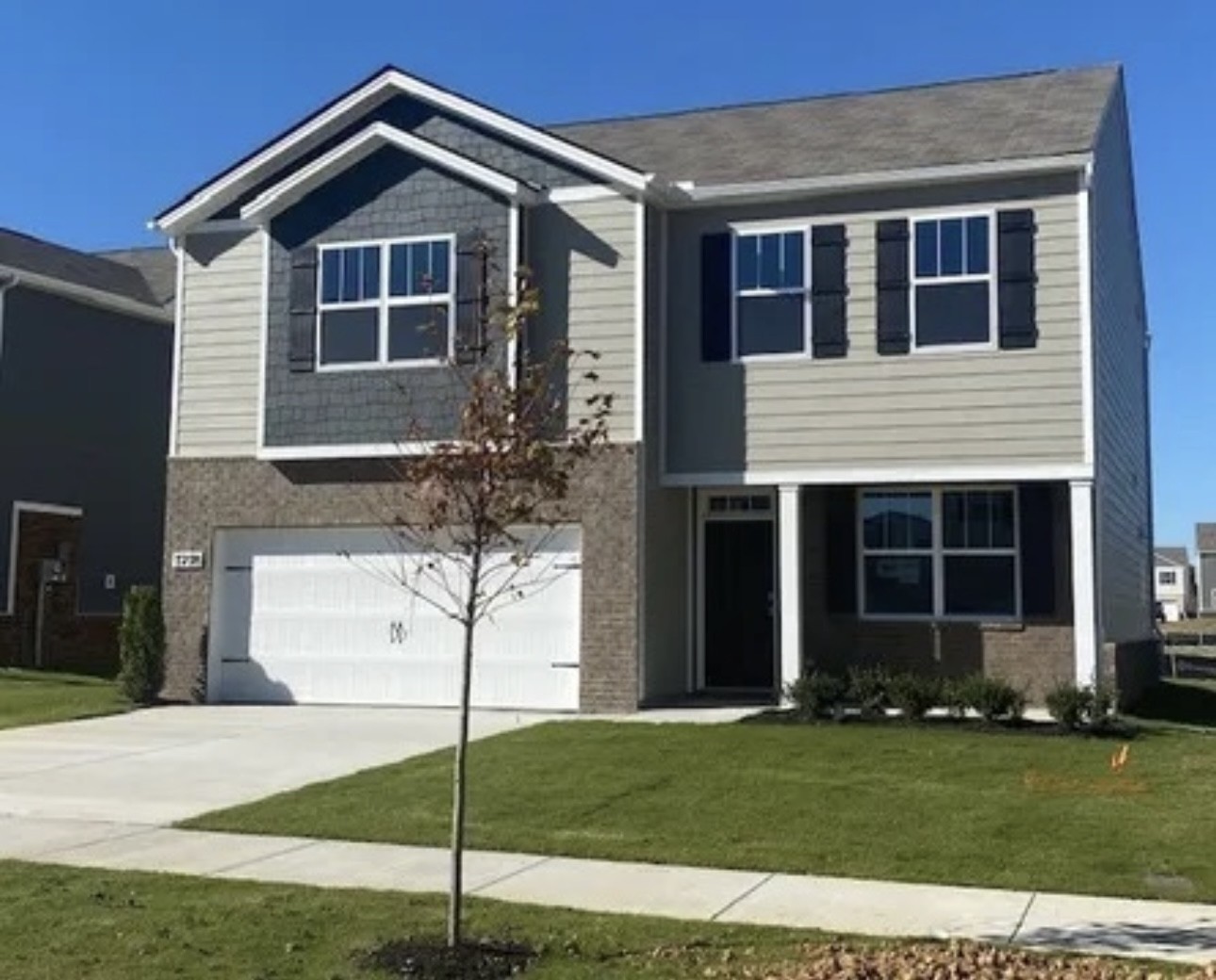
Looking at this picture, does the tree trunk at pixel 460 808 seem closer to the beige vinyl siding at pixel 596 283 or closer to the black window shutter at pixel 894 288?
the beige vinyl siding at pixel 596 283

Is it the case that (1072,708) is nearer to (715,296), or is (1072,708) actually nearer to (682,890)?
(715,296)

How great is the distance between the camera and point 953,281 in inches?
664

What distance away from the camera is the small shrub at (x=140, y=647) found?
1881cm

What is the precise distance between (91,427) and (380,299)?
1093 cm

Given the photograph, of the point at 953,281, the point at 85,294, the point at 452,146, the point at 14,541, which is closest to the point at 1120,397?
the point at 953,281

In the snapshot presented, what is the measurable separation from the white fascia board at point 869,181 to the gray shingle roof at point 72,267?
44.0 ft

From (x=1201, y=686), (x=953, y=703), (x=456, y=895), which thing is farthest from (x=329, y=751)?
(x=1201, y=686)

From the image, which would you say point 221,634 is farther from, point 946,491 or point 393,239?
point 946,491

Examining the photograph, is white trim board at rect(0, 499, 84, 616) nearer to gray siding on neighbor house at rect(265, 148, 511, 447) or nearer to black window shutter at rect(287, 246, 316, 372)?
gray siding on neighbor house at rect(265, 148, 511, 447)

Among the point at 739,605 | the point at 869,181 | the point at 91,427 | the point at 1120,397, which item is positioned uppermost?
the point at 869,181

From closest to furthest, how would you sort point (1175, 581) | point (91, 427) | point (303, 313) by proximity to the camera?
point (303, 313) → point (91, 427) → point (1175, 581)

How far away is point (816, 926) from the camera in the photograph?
7.36m

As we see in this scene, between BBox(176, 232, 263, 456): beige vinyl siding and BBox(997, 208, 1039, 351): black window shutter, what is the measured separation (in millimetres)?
9484

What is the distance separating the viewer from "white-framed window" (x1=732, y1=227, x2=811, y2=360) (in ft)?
57.3
